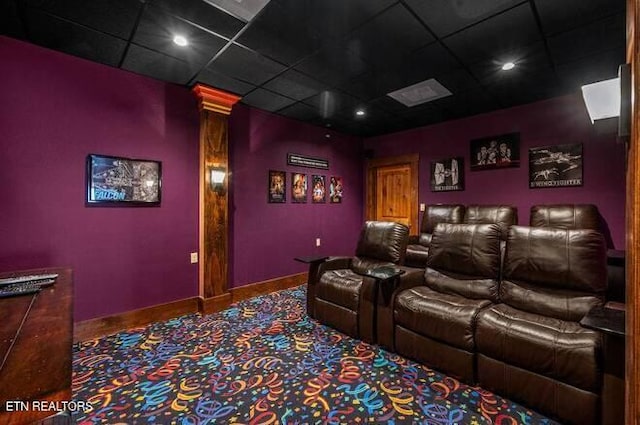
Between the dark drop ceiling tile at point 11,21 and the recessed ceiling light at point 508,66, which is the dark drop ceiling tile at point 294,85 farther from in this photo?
the dark drop ceiling tile at point 11,21

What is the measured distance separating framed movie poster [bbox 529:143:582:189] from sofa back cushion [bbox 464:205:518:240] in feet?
1.58

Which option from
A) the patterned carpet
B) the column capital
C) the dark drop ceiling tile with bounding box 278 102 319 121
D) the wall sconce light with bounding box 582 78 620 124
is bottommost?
the patterned carpet

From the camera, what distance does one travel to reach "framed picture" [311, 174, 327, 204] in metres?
4.86

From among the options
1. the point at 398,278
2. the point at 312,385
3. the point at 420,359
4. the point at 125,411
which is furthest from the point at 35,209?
the point at 420,359

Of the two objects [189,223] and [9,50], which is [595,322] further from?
[9,50]

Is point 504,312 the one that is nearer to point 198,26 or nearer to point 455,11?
point 455,11

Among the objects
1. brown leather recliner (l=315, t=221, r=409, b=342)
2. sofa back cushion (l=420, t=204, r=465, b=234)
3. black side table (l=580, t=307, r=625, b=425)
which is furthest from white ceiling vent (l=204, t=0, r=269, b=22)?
sofa back cushion (l=420, t=204, r=465, b=234)

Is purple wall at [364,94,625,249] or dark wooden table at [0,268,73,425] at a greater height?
purple wall at [364,94,625,249]

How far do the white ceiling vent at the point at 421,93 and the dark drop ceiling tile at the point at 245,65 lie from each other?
1.51m

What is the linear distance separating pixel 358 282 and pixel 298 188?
87.4 inches

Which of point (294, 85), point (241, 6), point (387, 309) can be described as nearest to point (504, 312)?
point (387, 309)

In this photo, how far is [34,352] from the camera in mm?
→ 956

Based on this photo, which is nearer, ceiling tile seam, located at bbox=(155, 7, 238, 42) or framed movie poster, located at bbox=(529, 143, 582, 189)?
ceiling tile seam, located at bbox=(155, 7, 238, 42)

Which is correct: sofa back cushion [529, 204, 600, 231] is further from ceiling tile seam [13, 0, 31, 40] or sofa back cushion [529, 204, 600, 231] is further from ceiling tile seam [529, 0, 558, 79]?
ceiling tile seam [13, 0, 31, 40]
